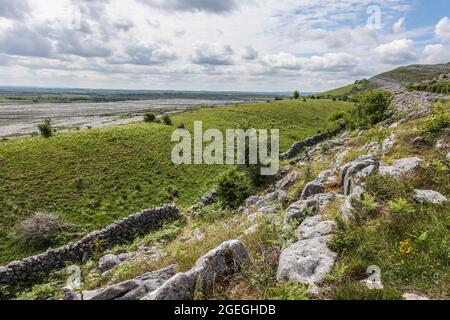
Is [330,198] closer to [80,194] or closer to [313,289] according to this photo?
[313,289]

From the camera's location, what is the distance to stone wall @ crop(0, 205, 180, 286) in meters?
15.6

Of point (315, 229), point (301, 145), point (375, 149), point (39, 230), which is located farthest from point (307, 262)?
point (301, 145)

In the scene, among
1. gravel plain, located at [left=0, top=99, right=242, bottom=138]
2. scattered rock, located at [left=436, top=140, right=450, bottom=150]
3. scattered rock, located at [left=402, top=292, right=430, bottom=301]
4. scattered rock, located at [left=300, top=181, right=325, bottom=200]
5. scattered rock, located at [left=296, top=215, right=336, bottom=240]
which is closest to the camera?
scattered rock, located at [left=402, top=292, right=430, bottom=301]

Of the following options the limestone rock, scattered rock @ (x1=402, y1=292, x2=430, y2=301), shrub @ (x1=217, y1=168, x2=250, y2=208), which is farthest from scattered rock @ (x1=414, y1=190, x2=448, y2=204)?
shrub @ (x1=217, y1=168, x2=250, y2=208)

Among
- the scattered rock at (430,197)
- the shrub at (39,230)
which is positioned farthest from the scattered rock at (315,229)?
the shrub at (39,230)

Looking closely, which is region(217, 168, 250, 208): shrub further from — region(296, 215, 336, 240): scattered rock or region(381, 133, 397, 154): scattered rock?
region(296, 215, 336, 240): scattered rock

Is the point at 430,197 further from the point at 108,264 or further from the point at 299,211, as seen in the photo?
the point at 108,264

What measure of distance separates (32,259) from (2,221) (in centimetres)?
659

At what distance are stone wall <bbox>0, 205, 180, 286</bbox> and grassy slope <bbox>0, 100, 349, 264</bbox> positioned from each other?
206 cm

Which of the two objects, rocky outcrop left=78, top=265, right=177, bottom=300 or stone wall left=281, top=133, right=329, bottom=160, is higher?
rocky outcrop left=78, top=265, right=177, bottom=300

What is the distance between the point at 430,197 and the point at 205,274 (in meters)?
6.11

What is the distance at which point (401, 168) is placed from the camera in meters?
10.5

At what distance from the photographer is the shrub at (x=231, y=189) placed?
22516 mm

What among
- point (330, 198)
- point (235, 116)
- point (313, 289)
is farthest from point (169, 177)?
point (235, 116)
